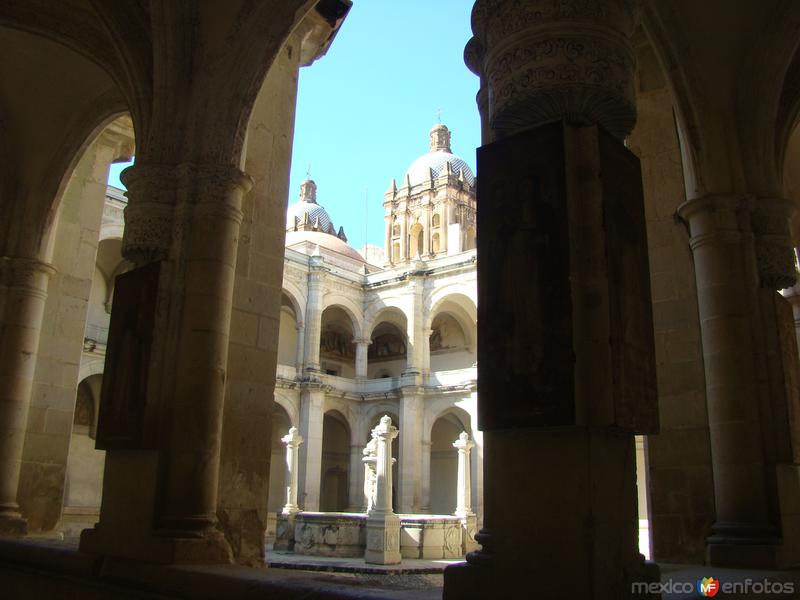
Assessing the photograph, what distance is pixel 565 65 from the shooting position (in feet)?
10.5

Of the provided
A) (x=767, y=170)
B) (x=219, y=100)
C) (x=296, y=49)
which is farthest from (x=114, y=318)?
(x=767, y=170)

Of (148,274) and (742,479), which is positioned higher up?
(148,274)

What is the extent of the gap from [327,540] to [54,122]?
11185 millimetres

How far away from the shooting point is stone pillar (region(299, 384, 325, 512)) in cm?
2635

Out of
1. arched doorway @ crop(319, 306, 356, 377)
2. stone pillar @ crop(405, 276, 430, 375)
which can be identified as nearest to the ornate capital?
stone pillar @ crop(405, 276, 430, 375)

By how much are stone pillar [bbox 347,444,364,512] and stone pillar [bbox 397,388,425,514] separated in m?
1.59

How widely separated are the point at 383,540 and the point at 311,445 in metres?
12.1

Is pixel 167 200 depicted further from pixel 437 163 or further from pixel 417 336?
pixel 437 163

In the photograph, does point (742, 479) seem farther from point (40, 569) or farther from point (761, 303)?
point (40, 569)

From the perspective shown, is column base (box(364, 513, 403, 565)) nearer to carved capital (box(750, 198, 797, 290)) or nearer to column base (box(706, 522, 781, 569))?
column base (box(706, 522, 781, 569))

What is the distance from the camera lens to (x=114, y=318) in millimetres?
5391

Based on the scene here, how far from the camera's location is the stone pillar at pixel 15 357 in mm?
7527

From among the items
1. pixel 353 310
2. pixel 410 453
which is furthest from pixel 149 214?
pixel 353 310

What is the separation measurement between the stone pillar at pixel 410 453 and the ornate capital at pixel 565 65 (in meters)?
24.5
